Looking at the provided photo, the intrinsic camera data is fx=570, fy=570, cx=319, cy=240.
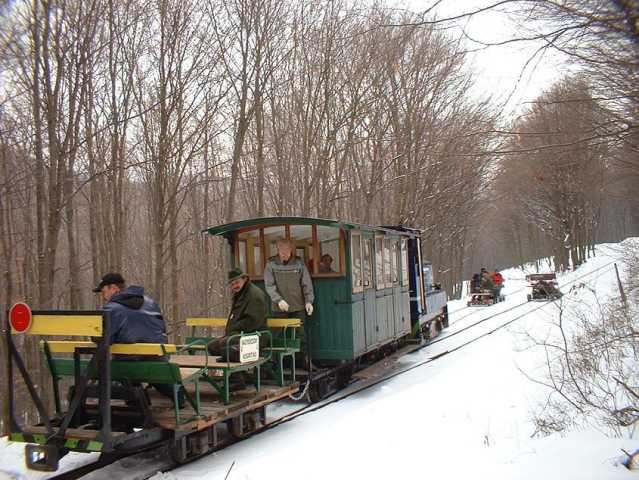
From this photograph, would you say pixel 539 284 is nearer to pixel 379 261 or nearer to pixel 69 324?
pixel 379 261

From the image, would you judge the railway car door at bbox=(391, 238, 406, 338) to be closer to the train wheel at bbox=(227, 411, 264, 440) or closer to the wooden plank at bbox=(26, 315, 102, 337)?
the train wheel at bbox=(227, 411, 264, 440)

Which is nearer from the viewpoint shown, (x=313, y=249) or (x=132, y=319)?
(x=132, y=319)

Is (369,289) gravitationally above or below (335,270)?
below

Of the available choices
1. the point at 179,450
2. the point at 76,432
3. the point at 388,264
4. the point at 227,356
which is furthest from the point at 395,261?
the point at 76,432

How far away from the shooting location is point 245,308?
815 centimetres

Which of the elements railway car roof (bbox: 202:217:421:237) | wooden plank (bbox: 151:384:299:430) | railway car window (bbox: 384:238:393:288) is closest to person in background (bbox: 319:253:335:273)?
railway car roof (bbox: 202:217:421:237)

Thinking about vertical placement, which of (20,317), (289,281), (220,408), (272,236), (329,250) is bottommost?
(220,408)

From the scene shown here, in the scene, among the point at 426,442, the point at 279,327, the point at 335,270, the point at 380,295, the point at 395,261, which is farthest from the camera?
the point at 395,261

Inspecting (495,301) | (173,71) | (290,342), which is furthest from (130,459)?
(495,301)

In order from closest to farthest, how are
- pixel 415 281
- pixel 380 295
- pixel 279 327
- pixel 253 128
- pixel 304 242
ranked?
pixel 279 327, pixel 304 242, pixel 380 295, pixel 415 281, pixel 253 128

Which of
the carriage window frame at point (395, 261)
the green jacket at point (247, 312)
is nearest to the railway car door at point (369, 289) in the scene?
the carriage window frame at point (395, 261)

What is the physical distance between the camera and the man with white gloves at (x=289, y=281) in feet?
31.1

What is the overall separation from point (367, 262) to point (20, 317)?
6.48 metres

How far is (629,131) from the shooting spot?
4637 millimetres
